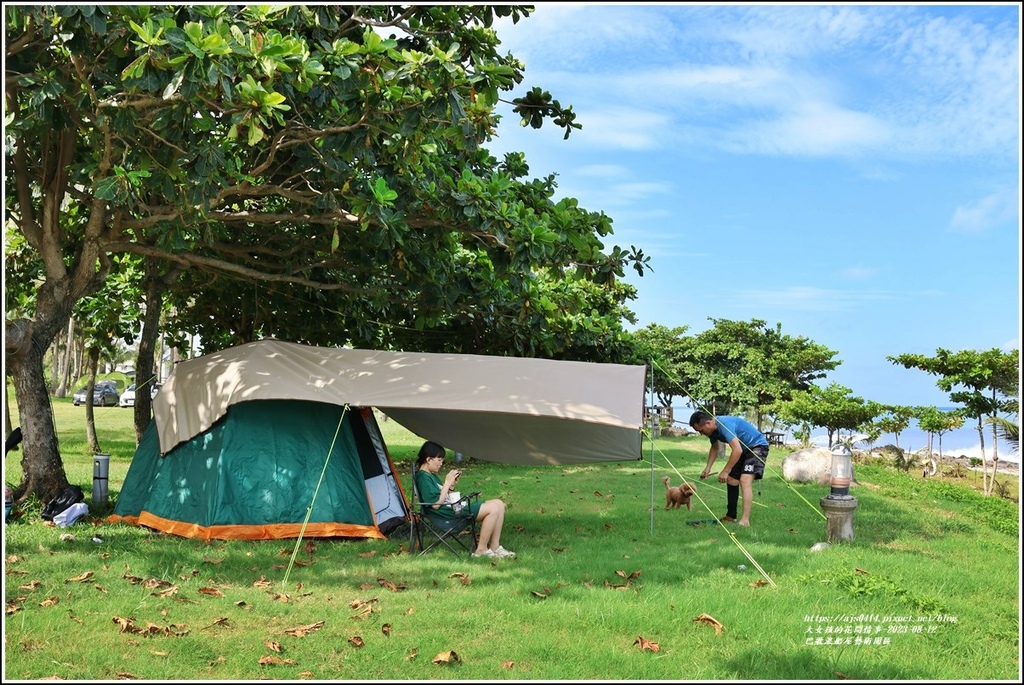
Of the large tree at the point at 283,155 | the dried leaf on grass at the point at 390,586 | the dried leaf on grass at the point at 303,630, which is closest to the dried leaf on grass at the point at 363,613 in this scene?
the dried leaf on grass at the point at 303,630

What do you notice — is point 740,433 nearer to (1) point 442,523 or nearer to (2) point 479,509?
(2) point 479,509

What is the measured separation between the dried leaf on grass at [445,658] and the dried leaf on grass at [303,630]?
0.92 m

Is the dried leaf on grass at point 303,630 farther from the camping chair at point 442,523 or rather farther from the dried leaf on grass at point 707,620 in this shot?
the dried leaf on grass at point 707,620

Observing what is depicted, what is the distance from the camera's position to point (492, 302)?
11203mm

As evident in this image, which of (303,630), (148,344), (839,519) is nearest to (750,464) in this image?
(839,519)

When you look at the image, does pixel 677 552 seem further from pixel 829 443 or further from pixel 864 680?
pixel 829 443

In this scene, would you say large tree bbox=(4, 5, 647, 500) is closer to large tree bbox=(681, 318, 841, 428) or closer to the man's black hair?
the man's black hair

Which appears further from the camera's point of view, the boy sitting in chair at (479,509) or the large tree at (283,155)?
the boy sitting in chair at (479,509)

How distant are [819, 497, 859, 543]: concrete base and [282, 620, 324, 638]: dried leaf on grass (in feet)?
16.2

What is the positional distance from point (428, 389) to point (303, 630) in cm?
297

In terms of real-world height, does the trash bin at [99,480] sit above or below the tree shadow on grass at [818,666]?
above

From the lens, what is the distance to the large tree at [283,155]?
21.0 feet

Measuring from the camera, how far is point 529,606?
5785mm

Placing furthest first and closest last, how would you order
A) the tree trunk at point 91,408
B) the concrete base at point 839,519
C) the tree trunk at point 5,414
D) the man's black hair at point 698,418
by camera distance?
1. the tree trunk at point 91,408
2. the man's black hair at point 698,418
3. the concrete base at point 839,519
4. the tree trunk at point 5,414
